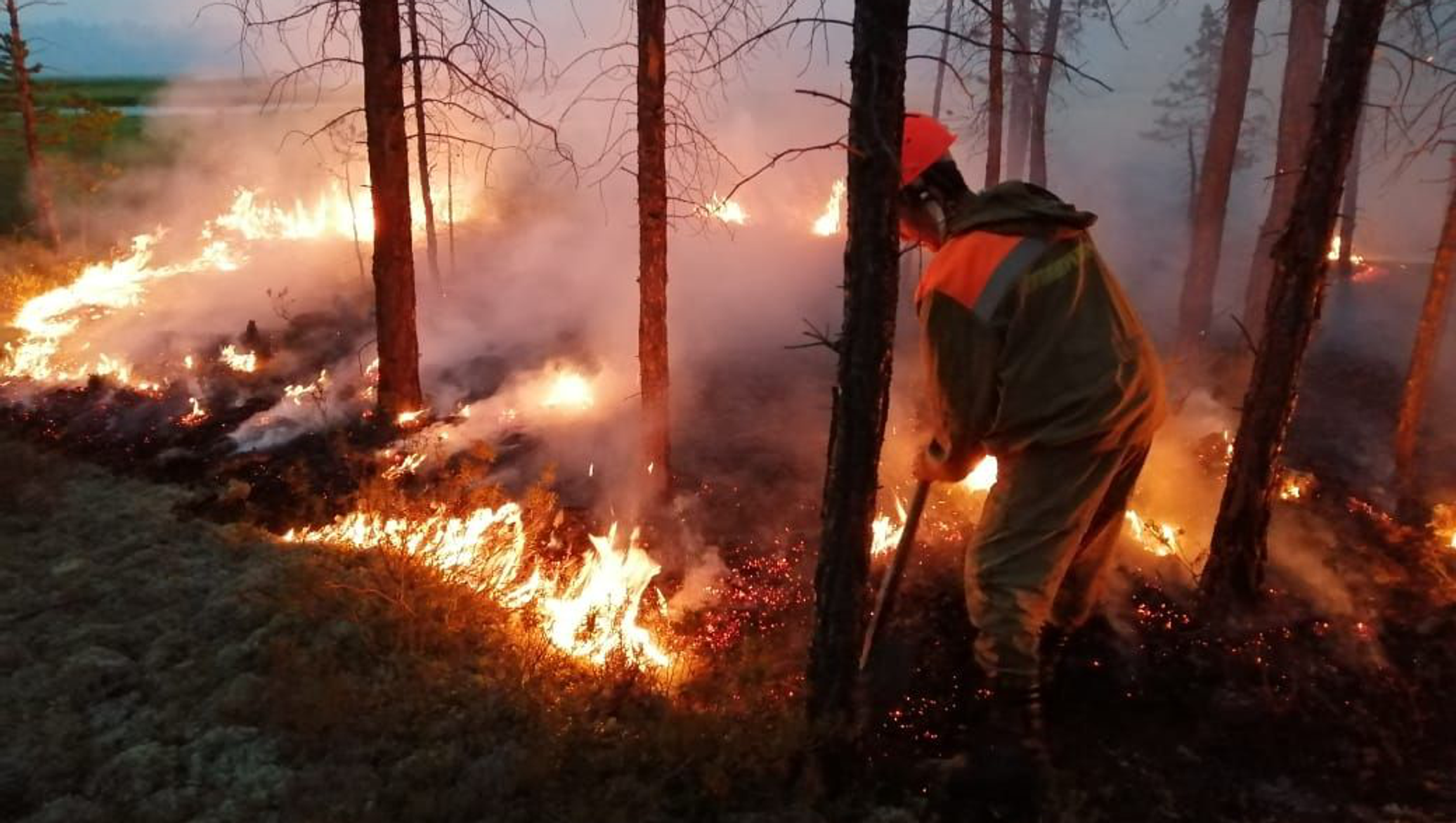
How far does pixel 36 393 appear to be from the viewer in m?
10.7

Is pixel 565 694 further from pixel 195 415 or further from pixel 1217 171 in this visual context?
pixel 1217 171

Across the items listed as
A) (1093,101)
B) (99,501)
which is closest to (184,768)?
(99,501)

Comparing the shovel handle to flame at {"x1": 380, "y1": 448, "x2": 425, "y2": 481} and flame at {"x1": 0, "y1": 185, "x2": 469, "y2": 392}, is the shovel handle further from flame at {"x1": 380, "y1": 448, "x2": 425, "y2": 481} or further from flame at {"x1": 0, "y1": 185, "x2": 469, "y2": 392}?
flame at {"x1": 0, "y1": 185, "x2": 469, "y2": 392}

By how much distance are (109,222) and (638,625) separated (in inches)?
872

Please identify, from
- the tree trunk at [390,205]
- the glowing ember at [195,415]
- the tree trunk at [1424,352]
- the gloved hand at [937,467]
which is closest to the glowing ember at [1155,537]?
the gloved hand at [937,467]

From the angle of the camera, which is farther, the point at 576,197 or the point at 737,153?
the point at 737,153

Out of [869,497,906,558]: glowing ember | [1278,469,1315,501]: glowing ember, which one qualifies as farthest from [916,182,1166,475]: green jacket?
[1278,469,1315,501]: glowing ember

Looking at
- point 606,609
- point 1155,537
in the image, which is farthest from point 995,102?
point 606,609

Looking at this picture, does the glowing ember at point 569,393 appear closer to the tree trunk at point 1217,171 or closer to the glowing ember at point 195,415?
the glowing ember at point 195,415

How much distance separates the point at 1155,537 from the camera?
652 cm

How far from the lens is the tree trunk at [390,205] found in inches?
333

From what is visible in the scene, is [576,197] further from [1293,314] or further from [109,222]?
[1293,314]

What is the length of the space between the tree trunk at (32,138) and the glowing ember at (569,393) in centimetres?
1533

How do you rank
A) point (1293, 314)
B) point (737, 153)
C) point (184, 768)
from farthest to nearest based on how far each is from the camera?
point (737, 153) < point (1293, 314) < point (184, 768)
